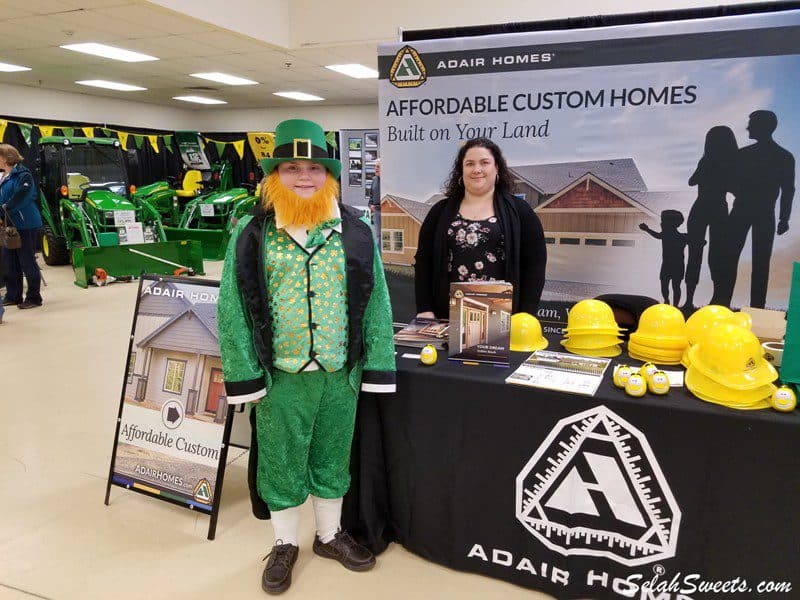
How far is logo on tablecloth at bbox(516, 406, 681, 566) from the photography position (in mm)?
1592

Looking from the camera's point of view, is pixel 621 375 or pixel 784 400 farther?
pixel 621 375

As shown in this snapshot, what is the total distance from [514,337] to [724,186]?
1.45 m

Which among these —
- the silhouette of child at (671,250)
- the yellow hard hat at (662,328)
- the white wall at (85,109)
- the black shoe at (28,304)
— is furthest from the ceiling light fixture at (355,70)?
the yellow hard hat at (662,328)

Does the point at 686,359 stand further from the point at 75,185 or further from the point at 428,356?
the point at 75,185

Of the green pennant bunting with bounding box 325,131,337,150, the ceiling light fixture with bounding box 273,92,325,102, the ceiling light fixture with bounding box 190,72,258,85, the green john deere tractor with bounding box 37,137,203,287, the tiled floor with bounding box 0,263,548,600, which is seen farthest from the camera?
the green pennant bunting with bounding box 325,131,337,150

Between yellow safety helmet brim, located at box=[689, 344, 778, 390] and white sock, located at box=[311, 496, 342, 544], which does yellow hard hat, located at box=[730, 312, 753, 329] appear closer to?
yellow safety helmet brim, located at box=[689, 344, 778, 390]

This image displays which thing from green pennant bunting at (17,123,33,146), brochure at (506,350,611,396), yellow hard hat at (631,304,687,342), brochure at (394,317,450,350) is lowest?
brochure at (506,350,611,396)

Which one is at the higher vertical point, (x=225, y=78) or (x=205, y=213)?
(x=225, y=78)

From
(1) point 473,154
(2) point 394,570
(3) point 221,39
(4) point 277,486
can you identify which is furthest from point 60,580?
(3) point 221,39

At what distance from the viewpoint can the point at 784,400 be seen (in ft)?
4.74

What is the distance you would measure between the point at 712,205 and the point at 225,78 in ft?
29.8

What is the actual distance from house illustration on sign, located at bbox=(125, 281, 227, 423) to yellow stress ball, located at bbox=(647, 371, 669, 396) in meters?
1.59

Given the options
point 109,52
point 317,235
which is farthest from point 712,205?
point 109,52

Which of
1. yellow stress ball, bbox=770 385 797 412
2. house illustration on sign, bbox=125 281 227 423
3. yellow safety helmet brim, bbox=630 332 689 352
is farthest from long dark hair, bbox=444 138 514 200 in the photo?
yellow stress ball, bbox=770 385 797 412
